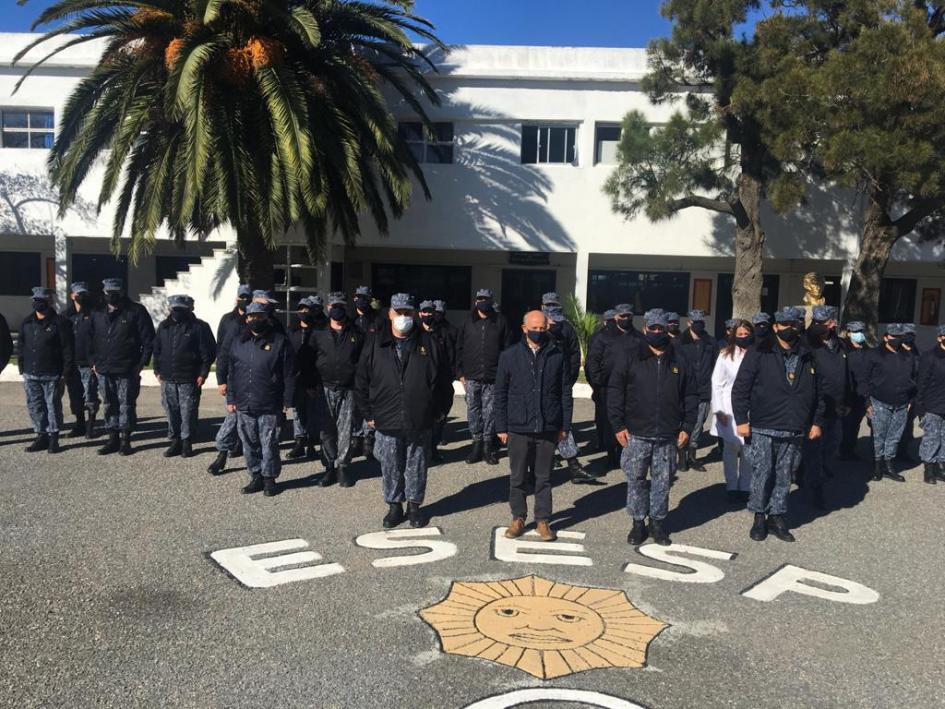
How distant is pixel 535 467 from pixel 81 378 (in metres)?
6.03

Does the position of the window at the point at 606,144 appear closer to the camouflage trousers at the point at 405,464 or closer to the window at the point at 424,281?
the window at the point at 424,281

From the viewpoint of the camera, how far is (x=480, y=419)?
859 cm

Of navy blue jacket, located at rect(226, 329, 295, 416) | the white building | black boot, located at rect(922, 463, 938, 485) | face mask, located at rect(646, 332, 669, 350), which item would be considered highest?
the white building

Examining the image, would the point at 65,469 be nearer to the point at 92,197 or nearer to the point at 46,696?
the point at 46,696

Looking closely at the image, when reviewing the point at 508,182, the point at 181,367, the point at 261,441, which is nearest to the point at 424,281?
the point at 508,182

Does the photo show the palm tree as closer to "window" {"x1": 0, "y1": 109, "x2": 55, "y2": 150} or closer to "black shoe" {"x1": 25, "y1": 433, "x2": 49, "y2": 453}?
"black shoe" {"x1": 25, "y1": 433, "x2": 49, "y2": 453}

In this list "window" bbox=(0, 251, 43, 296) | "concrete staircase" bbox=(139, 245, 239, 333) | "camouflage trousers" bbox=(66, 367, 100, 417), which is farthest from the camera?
"window" bbox=(0, 251, 43, 296)

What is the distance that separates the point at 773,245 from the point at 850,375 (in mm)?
11426

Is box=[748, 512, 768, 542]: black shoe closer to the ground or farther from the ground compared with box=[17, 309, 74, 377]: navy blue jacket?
closer to the ground

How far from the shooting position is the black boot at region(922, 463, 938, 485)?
26.2 feet

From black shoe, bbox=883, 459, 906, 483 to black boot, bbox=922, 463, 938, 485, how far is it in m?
0.22

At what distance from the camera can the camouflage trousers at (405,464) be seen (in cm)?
614

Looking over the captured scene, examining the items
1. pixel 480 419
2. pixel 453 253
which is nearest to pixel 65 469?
pixel 480 419

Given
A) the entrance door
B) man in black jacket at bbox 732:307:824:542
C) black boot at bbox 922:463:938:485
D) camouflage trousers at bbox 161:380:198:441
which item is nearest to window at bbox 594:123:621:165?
the entrance door
